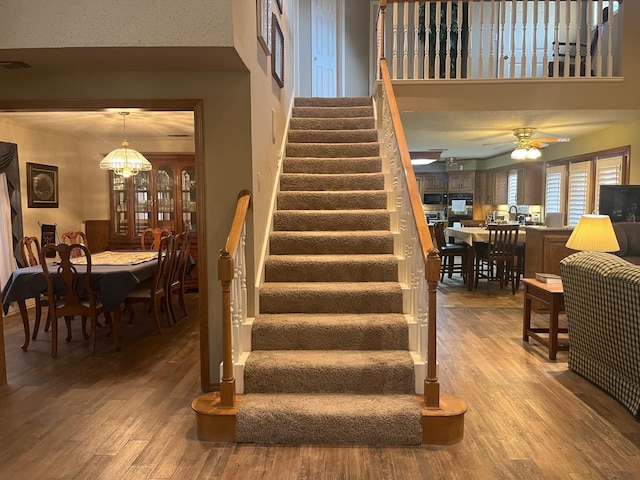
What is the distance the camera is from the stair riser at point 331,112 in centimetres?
575

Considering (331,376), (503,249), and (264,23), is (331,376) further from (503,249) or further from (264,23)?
(503,249)

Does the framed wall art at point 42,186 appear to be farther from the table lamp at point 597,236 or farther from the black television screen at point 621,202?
the black television screen at point 621,202

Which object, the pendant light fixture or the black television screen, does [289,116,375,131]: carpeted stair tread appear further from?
the black television screen

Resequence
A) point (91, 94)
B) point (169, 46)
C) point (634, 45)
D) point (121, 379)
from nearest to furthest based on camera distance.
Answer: point (169, 46) < point (91, 94) < point (121, 379) < point (634, 45)

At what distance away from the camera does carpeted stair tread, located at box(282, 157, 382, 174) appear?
15.5ft

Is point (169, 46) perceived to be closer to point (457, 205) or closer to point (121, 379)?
point (121, 379)

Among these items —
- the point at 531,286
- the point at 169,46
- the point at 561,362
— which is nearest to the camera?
the point at 169,46

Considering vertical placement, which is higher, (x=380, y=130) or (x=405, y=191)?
(x=380, y=130)

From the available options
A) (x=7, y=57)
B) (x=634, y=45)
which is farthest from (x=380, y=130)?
(x=7, y=57)

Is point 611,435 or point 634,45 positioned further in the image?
point 634,45

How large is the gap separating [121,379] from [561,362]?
11.2ft


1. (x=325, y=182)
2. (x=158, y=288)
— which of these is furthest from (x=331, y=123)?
(x=158, y=288)

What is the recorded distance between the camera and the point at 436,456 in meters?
2.41

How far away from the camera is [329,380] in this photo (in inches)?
110
